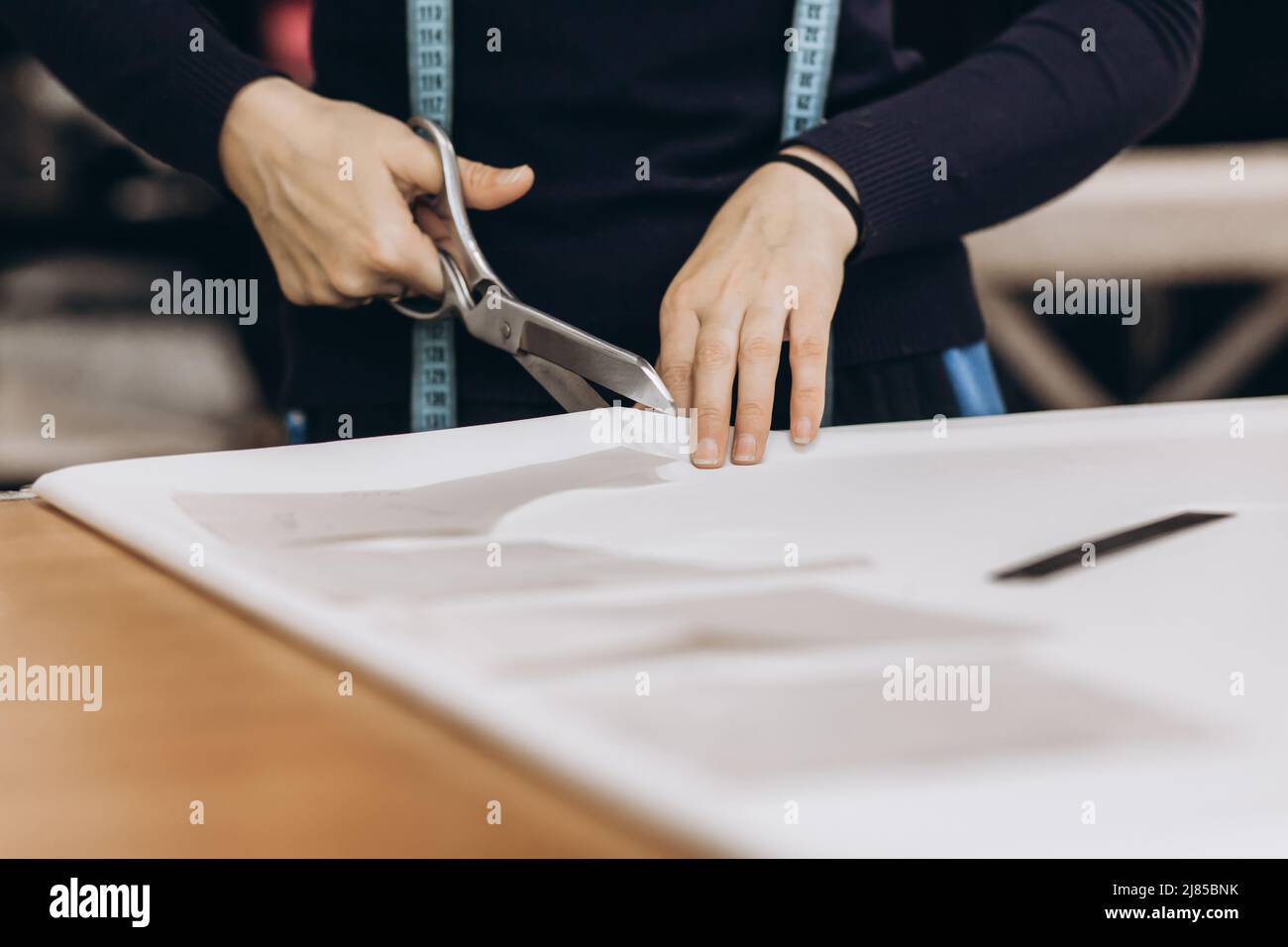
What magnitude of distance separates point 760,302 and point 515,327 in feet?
0.43

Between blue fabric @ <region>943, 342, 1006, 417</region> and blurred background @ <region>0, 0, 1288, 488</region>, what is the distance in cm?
102

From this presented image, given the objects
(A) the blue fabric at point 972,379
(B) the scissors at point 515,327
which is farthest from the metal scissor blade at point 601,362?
(A) the blue fabric at point 972,379

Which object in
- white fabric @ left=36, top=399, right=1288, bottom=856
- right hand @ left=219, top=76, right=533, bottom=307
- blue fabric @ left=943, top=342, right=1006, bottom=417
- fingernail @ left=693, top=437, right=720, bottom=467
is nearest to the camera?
white fabric @ left=36, top=399, right=1288, bottom=856

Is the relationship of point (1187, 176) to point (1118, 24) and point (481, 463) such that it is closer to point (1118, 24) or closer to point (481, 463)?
point (1118, 24)

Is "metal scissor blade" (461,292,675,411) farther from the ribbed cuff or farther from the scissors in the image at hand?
the ribbed cuff

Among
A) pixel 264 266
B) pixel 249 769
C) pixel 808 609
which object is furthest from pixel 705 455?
pixel 264 266

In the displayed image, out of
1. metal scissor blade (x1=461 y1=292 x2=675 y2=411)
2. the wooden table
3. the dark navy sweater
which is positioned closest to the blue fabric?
the dark navy sweater

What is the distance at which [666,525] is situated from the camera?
1.57ft

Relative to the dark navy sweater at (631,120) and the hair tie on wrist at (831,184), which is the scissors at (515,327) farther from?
the hair tie on wrist at (831,184)

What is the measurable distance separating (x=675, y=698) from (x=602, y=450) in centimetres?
32

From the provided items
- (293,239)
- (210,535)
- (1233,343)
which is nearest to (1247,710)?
(210,535)

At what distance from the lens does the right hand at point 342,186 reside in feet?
2.42

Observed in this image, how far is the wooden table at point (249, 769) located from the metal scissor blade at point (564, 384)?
1.10 ft

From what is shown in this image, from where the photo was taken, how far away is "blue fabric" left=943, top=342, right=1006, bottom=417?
871mm
